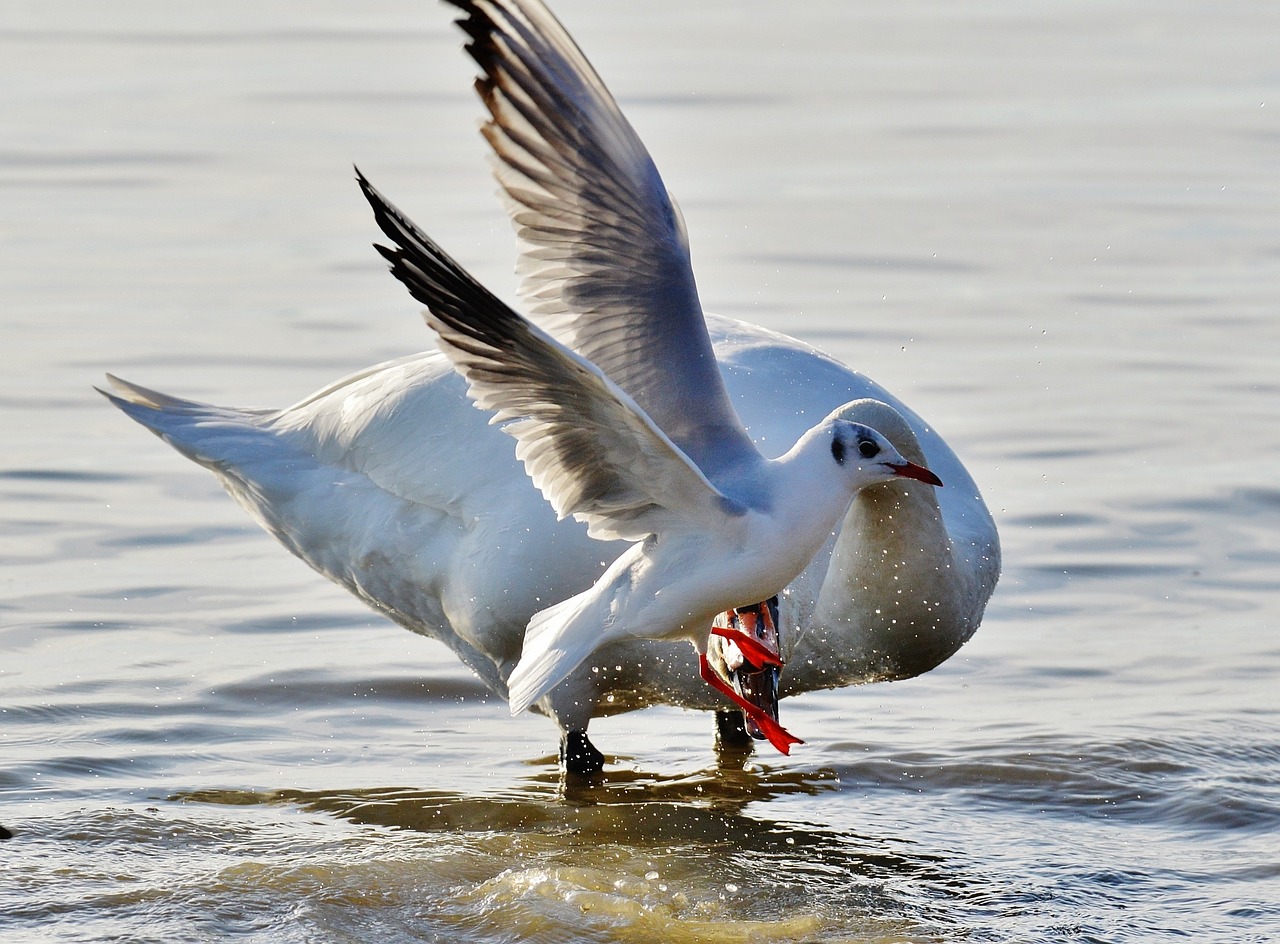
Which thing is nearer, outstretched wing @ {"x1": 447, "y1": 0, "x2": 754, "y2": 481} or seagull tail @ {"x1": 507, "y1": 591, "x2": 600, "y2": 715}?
seagull tail @ {"x1": 507, "y1": 591, "x2": 600, "y2": 715}

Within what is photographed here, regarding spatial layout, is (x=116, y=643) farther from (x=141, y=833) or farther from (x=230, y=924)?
(x=230, y=924)

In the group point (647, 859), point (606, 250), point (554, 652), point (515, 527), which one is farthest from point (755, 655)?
point (606, 250)

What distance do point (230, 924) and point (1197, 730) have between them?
3.32 m

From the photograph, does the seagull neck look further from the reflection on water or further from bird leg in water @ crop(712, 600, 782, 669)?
the reflection on water

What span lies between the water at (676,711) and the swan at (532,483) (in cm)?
50

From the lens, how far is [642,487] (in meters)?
5.49

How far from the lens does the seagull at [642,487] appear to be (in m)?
5.10

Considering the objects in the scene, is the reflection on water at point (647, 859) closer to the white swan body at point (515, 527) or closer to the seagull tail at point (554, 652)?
the white swan body at point (515, 527)

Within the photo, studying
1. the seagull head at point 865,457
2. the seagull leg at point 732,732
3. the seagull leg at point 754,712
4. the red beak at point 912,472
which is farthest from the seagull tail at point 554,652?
the seagull leg at point 732,732

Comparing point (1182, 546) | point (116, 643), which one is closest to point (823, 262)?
point (1182, 546)

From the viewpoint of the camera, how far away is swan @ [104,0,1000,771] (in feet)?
20.0

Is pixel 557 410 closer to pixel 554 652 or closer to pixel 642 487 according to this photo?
pixel 642 487

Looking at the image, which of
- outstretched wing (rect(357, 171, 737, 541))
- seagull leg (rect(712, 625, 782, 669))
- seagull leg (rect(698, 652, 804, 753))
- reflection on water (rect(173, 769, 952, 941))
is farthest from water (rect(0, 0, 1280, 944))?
outstretched wing (rect(357, 171, 737, 541))

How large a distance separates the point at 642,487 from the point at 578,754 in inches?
75.0
